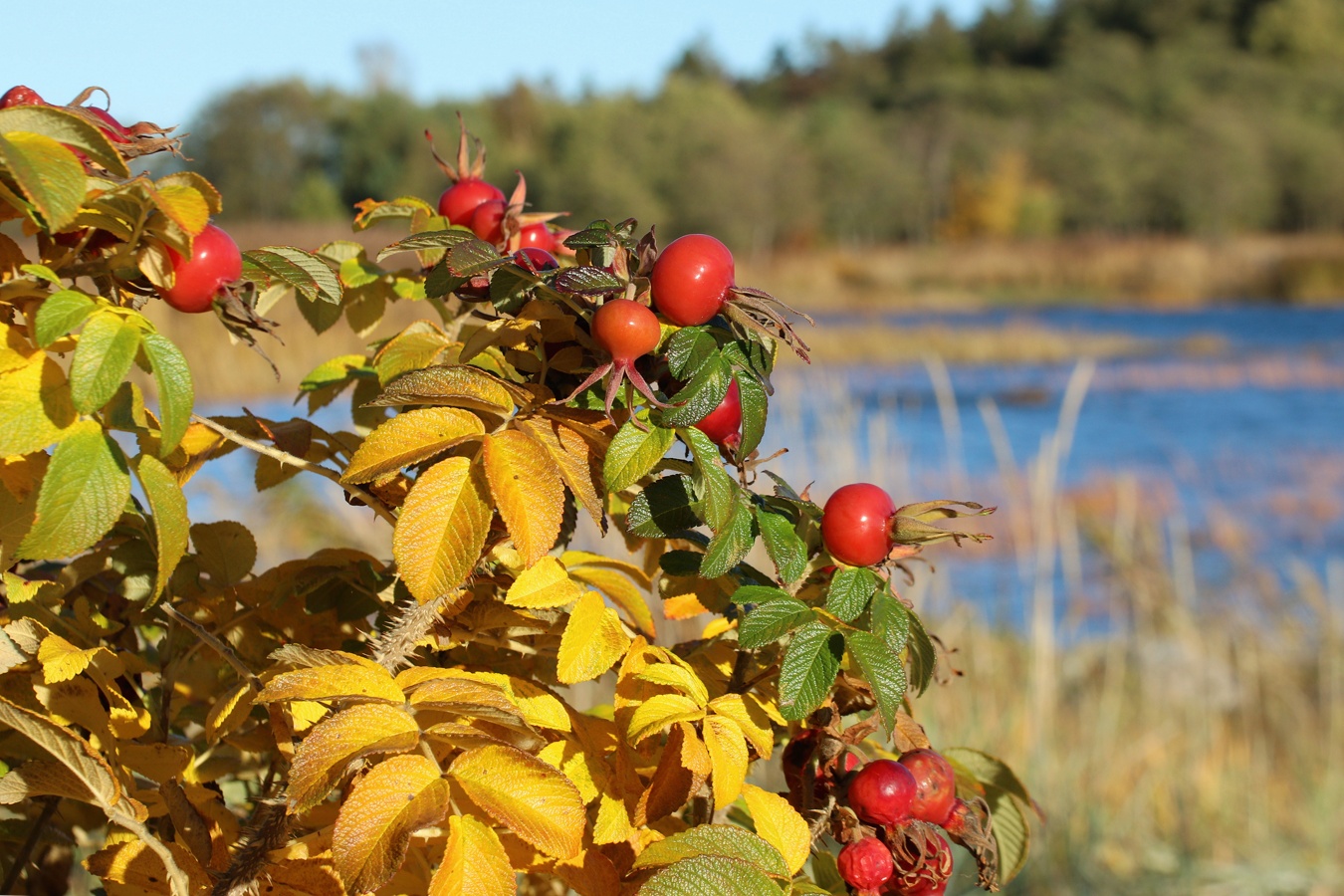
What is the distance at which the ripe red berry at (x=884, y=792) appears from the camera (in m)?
0.33

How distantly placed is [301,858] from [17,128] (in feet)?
0.70

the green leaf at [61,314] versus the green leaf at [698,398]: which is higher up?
the green leaf at [61,314]

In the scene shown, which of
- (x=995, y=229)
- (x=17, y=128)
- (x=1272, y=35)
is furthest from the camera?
(x=1272, y=35)

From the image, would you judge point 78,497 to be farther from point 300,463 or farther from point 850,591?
point 850,591

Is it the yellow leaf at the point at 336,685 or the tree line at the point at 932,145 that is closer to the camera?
the yellow leaf at the point at 336,685

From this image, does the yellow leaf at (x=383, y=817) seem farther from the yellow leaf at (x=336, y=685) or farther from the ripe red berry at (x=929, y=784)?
the ripe red berry at (x=929, y=784)

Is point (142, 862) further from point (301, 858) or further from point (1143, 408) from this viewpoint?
point (1143, 408)

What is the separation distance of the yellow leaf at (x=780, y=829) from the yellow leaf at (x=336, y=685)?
106 millimetres

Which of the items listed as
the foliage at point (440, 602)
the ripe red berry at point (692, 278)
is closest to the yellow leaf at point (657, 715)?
the foliage at point (440, 602)

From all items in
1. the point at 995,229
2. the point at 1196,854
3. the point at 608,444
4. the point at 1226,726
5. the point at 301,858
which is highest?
the point at 608,444

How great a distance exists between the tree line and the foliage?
45.5 ft

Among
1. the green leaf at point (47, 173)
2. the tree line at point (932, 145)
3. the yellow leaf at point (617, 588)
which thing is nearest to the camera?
the green leaf at point (47, 173)

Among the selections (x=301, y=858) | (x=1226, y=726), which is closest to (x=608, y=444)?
(x=301, y=858)

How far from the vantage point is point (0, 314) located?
0.32m
